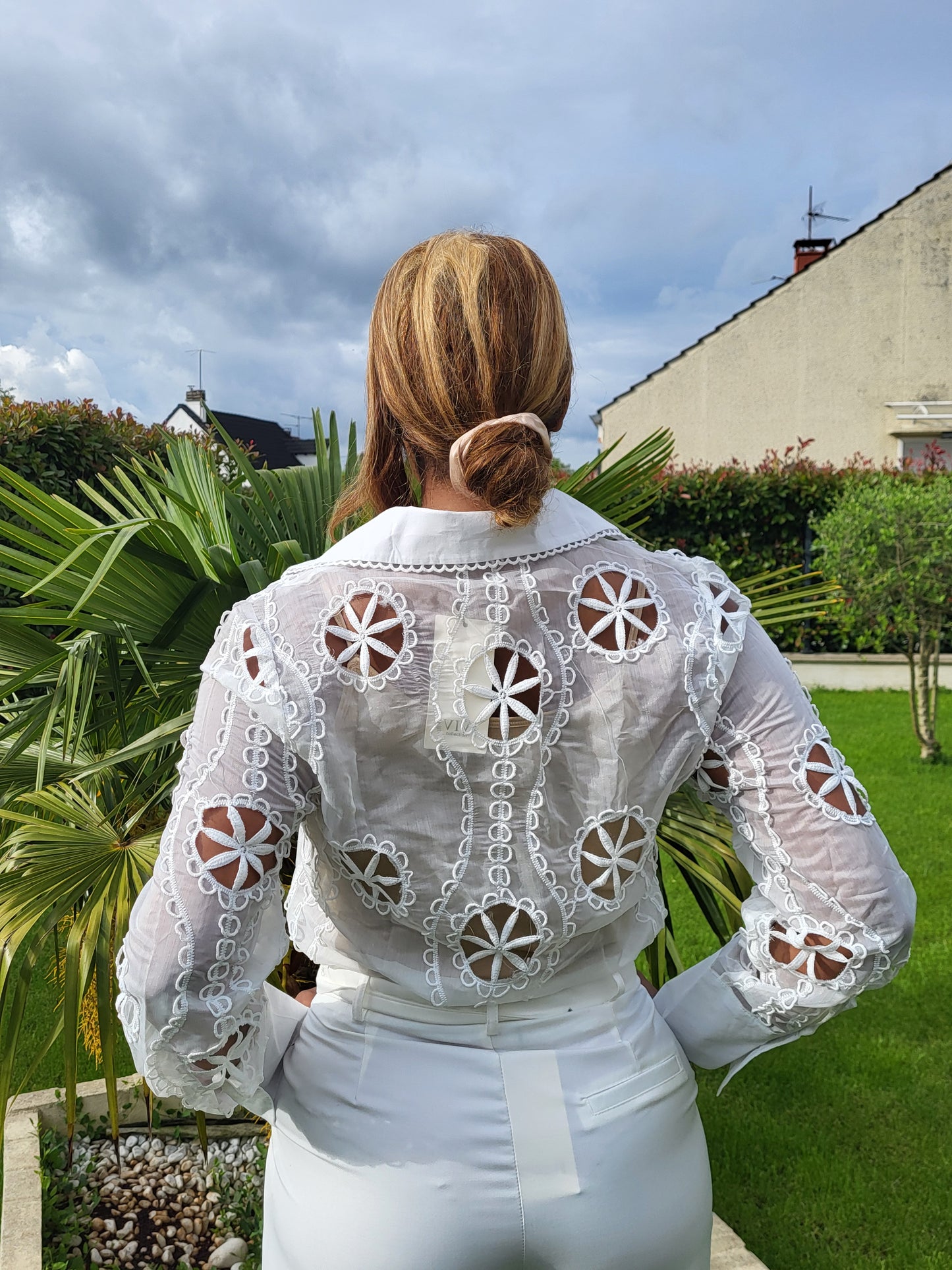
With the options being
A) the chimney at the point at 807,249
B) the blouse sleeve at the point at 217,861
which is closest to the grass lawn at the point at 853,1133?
the blouse sleeve at the point at 217,861

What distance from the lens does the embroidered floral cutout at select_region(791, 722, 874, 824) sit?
3.59ft

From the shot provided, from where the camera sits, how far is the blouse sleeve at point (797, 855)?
3.62 ft

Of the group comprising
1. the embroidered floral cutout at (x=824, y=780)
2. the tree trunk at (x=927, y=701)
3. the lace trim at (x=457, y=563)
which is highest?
the lace trim at (x=457, y=563)

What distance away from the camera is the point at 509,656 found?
106cm

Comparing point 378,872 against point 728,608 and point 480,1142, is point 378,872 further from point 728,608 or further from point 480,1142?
point 728,608

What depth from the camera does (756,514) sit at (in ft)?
35.0

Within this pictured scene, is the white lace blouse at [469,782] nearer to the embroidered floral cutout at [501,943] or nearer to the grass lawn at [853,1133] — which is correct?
the embroidered floral cutout at [501,943]

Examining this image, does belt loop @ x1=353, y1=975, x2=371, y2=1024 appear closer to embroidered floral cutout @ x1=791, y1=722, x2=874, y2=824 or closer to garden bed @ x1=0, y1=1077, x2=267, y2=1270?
embroidered floral cutout @ x1=791, y1=722, x2=874, y2=824

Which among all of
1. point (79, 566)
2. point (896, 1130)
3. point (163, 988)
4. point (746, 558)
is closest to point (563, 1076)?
point (163, 988)

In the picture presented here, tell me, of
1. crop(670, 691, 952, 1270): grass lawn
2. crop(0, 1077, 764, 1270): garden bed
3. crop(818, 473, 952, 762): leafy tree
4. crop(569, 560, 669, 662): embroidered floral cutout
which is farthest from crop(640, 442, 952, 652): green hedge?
crop(569, 560, 669, 662): embroidered floral cutout

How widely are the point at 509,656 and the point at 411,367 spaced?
0.32 m

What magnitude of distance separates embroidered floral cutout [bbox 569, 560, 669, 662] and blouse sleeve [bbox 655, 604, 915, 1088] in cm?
11

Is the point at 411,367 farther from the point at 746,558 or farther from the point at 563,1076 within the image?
the point at 746,558

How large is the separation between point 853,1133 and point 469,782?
2.77 metres
